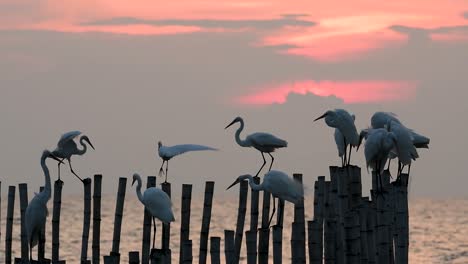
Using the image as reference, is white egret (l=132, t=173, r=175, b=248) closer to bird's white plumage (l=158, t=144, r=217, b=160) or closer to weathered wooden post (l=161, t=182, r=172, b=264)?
weathered wooden post (l=161, t=182, r=172, b=264)

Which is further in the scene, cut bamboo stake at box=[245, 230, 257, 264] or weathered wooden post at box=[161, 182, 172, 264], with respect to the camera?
weathered wooden post at box=[161, 182, 172, 264]

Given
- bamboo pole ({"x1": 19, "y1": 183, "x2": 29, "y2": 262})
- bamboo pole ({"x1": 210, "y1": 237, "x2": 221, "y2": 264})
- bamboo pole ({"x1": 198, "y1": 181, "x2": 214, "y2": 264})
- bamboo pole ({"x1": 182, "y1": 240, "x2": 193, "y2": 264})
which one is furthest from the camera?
bamboo pole ({"x1": 19, "y1": 183, "x2": 29, "y2": 262})

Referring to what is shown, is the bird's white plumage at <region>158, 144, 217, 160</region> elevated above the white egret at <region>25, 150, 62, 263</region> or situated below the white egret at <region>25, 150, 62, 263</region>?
above

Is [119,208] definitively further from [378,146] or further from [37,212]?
[378,146]

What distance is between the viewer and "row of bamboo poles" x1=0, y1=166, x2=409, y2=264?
12750mm

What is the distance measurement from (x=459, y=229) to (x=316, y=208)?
180ft

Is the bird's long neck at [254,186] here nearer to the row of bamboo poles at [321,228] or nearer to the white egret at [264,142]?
the row of bamboo poles at [321,228]

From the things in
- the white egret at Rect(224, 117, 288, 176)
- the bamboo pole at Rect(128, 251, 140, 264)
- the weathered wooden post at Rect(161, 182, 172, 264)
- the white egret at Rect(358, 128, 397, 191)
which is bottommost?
the bamboo pole at Rect(128, 251, 140, 264)

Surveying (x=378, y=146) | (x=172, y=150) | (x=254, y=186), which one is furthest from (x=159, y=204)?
(x=172, y=150)

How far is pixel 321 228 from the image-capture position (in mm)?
13906

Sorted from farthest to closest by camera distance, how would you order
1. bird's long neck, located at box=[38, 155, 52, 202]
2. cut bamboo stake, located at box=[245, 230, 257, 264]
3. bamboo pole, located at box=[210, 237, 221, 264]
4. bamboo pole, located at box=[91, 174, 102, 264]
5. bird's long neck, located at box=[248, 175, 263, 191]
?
bamboo pole, located at box=[91, 174, 102, 264] → bird's long neck, located at box=[248, 175, 263, 191] → bird's long neck, located at box=[38, 155, 52, 202] → cut bamboo stake, located at box=[245, 230, 257, 264] → bamboo pole, located at box=[210, 237, 221, 264]

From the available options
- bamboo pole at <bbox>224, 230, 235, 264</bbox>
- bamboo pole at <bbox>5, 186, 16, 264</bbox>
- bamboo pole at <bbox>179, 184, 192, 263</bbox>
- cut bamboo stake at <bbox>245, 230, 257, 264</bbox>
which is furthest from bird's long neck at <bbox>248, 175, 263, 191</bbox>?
bamboo pole at <bbox>5, 186, 16, 264</bbox>

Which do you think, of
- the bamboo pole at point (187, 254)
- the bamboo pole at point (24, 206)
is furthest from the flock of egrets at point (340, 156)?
the bamboo pole at point (187, 254)

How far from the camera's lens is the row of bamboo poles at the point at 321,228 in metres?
12.8
